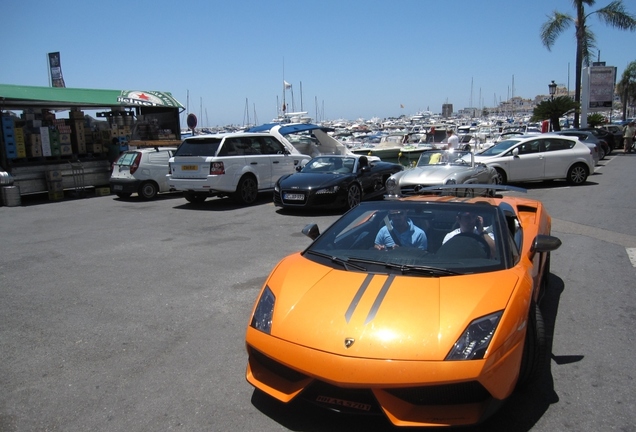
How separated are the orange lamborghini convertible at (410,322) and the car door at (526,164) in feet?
41.3

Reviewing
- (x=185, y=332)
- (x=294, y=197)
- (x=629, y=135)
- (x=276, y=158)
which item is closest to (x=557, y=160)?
(x=276, y=158)

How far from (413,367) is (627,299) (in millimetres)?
3843

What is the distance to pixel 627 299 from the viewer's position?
216 inches

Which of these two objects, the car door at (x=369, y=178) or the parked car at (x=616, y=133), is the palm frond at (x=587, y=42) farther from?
A: the car door at (x=369, y=178)

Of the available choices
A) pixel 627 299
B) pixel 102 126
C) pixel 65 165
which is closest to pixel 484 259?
pixel 627 299

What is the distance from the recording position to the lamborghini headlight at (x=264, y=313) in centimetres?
337

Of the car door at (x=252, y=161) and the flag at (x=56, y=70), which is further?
the flag at (x=56, y=70)

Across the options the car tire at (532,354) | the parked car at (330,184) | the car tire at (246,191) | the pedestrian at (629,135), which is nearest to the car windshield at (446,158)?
the parked car at (330,184)

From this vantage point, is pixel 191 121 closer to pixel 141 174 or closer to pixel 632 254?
pixel 141 174

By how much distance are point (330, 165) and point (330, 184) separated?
1.27 metres

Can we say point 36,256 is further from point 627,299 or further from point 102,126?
point 102,126

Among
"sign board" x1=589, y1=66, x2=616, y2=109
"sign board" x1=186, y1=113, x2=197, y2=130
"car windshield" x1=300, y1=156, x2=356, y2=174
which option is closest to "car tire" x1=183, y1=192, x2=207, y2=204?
"car windshield" x1=300, y1=156, x2=356, y2=174

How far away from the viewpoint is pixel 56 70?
2777 centimetres

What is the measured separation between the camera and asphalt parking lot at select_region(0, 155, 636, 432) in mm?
3324
